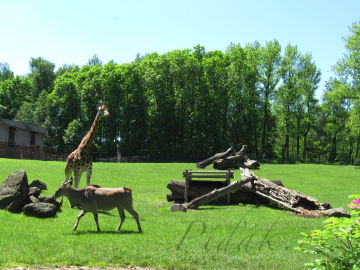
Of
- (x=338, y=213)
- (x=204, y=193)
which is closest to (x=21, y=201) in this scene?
(x=204, y=193)

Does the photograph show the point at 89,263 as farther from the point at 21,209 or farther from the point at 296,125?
the point at 296,125

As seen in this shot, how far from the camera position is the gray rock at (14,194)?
42.5 ft

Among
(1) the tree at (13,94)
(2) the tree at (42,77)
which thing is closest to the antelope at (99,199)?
(1) the tree at (13,94)

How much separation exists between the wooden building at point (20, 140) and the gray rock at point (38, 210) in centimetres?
3988

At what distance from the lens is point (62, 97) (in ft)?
235

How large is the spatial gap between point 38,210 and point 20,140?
45.6 meters

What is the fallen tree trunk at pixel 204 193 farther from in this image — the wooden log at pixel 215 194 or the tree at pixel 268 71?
the tree at pixel 268 71

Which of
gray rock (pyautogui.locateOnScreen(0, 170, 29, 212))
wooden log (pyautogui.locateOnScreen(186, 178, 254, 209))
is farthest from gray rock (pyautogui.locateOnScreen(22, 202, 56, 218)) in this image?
wooden log (pyautogui.locateOnScreen(186, 178, 254, 209))

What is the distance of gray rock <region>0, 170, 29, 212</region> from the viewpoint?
13.0m

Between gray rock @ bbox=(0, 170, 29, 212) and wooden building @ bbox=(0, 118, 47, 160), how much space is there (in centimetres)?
3898

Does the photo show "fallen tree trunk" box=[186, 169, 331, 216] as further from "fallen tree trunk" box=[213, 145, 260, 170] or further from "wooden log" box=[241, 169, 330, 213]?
"fallen tree trunk" box=[213, 145, 260, 170]

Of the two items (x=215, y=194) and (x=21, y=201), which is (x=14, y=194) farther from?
(x=215, y=194)

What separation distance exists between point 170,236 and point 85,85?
2518 inches

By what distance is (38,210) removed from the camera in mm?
12523
